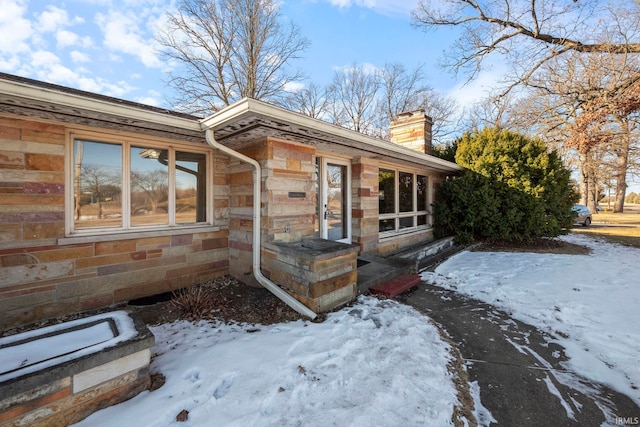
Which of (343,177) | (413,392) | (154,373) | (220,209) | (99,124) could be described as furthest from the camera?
(343,177)

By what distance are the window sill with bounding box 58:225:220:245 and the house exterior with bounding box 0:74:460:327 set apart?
1 cm

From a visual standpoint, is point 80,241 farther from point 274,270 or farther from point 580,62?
point 580,62

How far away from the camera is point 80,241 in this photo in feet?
10.7

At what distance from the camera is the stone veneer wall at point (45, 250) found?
9.45 feet

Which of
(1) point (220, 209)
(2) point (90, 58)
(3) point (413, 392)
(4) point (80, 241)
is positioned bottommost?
(3) point (413, 392)

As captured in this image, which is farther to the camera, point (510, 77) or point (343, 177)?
point (510, 77)

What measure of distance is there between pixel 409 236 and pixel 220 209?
16.2 ft

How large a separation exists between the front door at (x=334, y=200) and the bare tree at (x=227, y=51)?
937 centimetres

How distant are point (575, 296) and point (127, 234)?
21.1 ft

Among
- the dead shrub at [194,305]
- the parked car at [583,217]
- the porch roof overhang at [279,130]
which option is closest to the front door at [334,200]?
the porch roof overhang at [279,130]

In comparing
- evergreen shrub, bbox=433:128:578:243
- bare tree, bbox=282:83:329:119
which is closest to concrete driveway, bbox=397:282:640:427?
evergreen shrub, bbox=433:128:578:243

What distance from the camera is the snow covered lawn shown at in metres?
1.76

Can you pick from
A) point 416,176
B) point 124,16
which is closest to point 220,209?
point 416,176

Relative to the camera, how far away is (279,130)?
3.46 m
